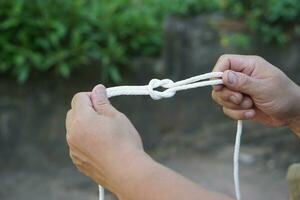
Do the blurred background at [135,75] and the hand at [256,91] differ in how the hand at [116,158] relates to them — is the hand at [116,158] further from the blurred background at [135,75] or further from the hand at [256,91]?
the blurred background at [135,75]

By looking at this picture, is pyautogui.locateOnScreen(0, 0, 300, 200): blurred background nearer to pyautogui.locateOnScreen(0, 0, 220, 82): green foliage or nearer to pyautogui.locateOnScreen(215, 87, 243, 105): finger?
pyautogui.locateOnScreen(0, 0, 220, 82): green foliage

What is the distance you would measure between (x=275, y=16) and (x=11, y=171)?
205cm

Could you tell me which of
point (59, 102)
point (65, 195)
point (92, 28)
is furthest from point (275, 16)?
point (65, 195)

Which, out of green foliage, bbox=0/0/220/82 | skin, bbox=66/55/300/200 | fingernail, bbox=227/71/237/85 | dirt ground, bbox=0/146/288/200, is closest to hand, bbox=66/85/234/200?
skin, bbox=66/55/300/200

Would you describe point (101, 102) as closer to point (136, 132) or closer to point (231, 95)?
point (136, 132)

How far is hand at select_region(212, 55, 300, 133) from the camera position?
1.50m

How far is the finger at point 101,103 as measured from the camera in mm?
1312

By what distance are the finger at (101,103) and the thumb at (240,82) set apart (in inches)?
12.3

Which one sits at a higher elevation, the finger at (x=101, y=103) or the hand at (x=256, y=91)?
the finger at (x=101, y=103)

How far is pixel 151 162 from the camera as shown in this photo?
117cm

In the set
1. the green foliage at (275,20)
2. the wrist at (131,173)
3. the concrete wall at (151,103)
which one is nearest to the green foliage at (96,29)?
the green foliage at (275,20)

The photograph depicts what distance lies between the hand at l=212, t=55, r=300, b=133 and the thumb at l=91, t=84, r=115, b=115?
0.32 meters

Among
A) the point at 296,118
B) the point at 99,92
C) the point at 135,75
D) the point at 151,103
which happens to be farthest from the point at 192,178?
the point at 99,92

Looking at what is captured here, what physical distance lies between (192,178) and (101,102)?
2.47 meters
